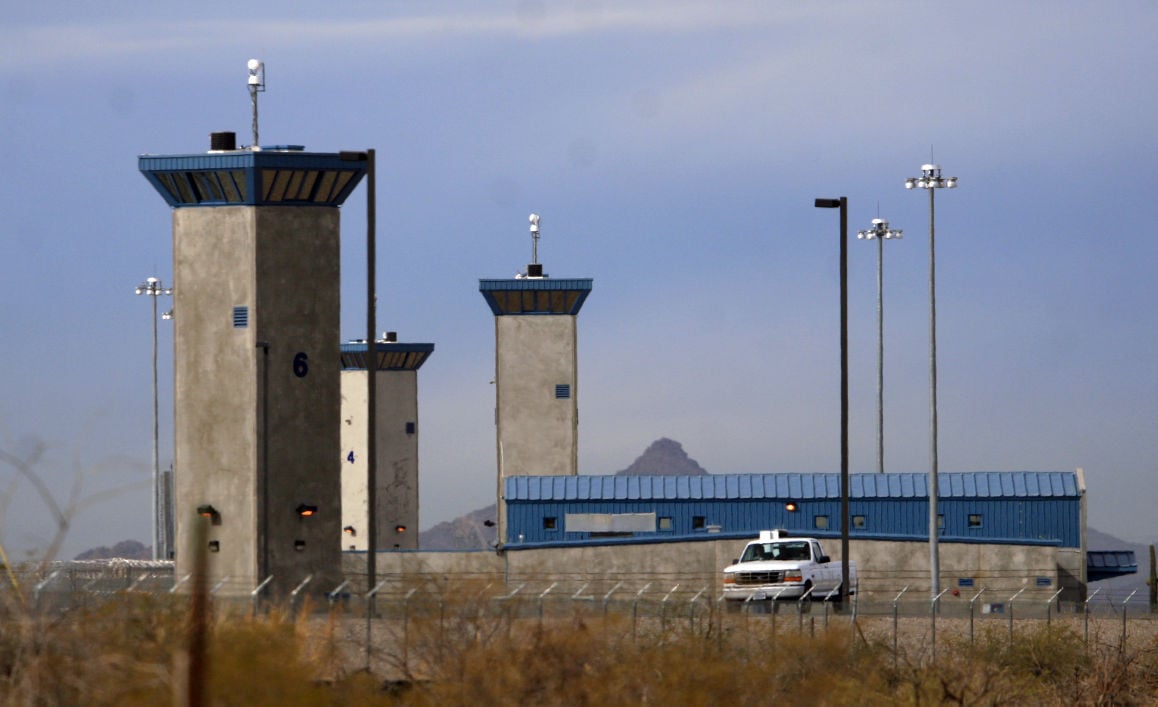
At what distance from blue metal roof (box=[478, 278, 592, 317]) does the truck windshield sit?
38217 mm

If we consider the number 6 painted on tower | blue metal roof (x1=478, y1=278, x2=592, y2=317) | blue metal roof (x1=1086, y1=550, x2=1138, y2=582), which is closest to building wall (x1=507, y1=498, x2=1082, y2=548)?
blue metal roof (x1=1086, y1=550, x2=1138, y2=582)

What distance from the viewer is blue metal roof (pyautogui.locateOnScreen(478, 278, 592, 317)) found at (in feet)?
278

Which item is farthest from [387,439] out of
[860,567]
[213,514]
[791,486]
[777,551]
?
[777,551]

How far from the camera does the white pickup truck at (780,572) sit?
46.2 metres

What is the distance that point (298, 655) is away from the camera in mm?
21812

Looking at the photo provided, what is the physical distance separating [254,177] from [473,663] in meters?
28.6

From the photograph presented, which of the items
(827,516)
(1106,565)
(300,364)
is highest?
(300,364)

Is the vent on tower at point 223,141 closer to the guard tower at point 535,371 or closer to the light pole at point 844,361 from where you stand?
the light pole at point 844,361

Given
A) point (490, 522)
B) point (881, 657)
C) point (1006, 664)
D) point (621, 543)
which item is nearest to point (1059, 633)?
point (1006, 664)

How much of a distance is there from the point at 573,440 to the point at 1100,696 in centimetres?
5051

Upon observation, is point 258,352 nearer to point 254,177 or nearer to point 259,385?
point 259,385

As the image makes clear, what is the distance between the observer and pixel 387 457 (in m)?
96.3

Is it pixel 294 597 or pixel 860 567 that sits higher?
pixel 294 597

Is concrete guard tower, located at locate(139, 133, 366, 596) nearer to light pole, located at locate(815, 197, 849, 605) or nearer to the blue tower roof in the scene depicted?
the blue tower roof
